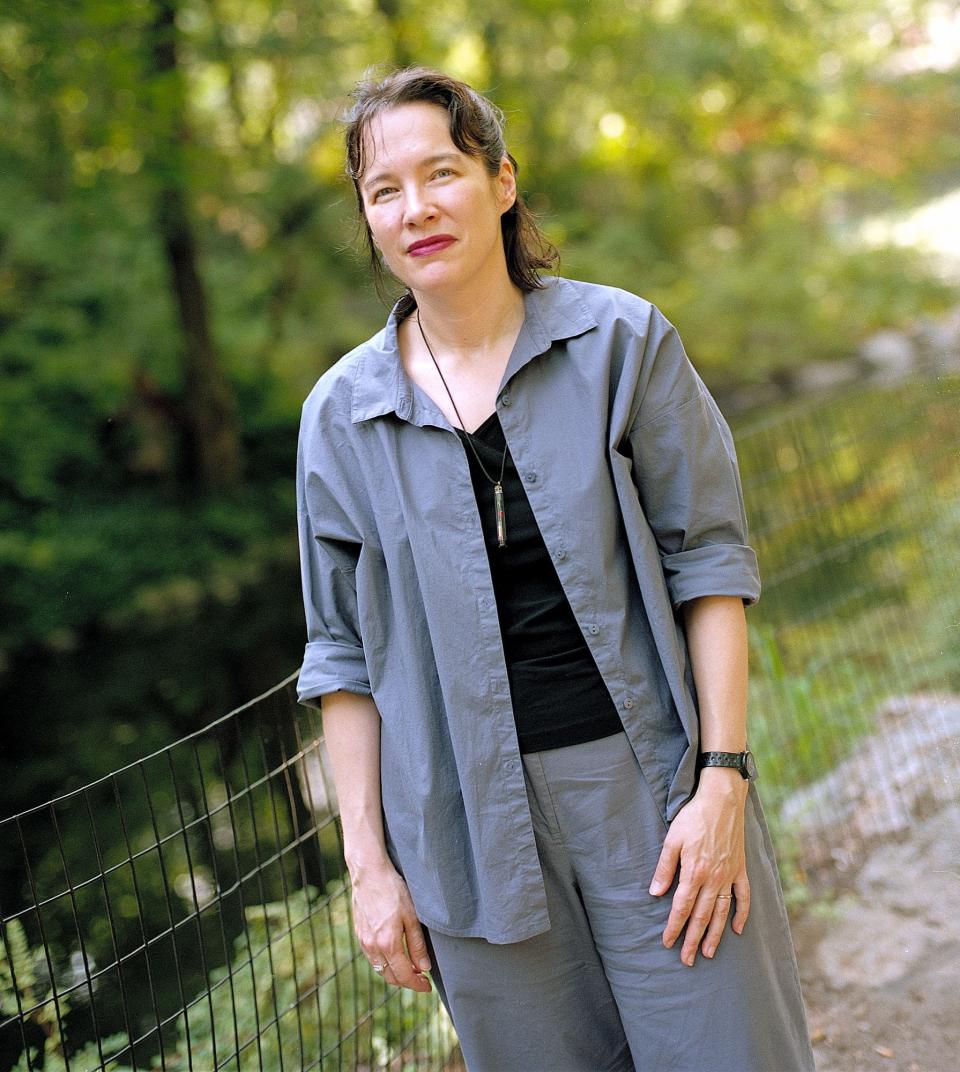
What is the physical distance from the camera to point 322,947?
8.70 feet

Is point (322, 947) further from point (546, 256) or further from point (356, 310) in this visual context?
point (356, 310)

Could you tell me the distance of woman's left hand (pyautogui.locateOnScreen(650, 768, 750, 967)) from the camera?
4.49 feet

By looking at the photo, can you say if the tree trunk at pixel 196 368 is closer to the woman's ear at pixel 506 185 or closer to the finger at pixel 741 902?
the woman's ear at pixel 506 185

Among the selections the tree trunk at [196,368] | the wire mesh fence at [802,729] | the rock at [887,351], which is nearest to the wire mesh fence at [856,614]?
the wire mesh fence at [802,729]

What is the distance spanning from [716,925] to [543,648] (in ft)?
1.27

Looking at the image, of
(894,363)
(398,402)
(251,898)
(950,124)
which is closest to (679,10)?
(950,124)

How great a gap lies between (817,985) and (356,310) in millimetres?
11859

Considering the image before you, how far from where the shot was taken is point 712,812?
138 centimetres

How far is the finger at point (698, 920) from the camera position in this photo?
4.49 ft

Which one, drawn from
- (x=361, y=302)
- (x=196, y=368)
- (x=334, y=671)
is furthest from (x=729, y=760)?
(x=361, y=302)

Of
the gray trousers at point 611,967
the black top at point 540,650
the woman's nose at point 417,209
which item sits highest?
the woman's nose at point 417,209

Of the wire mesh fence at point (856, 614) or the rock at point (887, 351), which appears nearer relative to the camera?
the wire mesh fence at point (856, 614)

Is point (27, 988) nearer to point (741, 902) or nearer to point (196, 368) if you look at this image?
point (741, 902)

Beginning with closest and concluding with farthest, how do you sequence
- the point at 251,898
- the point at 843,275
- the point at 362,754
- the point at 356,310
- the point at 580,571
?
the point at 580,571 → the point at 362,754 → the point at 251,898 → the point at 356,310 → the point at 843,275
